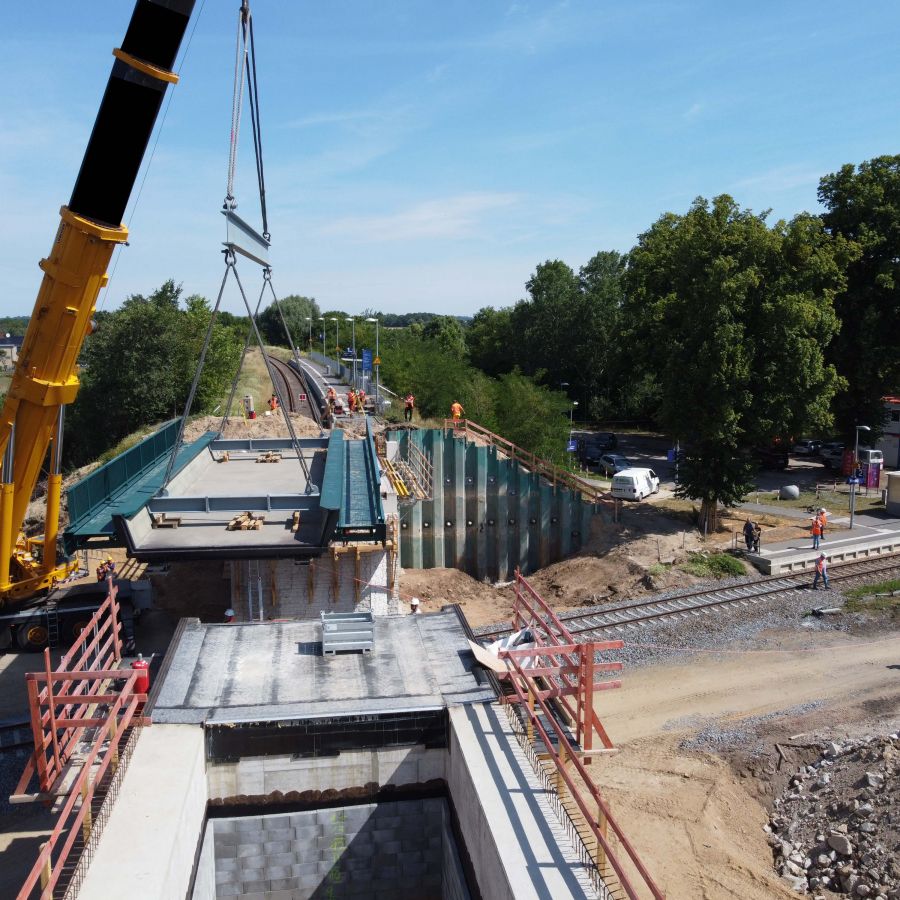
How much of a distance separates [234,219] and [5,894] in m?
10.7

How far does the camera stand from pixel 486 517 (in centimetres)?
3052

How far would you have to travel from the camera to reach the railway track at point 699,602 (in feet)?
69.1

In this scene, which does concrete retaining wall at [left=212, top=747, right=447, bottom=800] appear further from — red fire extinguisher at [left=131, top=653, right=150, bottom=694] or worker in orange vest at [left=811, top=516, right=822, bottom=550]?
worker in orange vest at [left=811, top=516, right=822, bottom=550]

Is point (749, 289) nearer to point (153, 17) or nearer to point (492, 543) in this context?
point (492, 543)

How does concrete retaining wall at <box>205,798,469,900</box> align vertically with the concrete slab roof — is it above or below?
below

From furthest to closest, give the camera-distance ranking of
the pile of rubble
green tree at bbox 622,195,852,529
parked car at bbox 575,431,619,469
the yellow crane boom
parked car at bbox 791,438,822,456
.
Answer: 1. parked car at bbox 791,438,822,456
2. parked car at bbox 575,431,619,469
3. green tree at bbox 622,195,852,529
4. the yellow crane boom
5. the pile of rubble

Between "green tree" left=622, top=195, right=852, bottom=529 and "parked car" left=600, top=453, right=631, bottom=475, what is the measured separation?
11.4 meters

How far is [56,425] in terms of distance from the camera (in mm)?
17406

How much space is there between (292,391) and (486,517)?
23.7m

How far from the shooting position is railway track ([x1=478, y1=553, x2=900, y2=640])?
69.1ft

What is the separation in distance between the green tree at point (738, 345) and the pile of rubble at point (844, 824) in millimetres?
12965

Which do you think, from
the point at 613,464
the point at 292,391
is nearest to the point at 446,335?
the point at 292,391

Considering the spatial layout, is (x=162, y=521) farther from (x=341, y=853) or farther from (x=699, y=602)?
(x=699, y=602)

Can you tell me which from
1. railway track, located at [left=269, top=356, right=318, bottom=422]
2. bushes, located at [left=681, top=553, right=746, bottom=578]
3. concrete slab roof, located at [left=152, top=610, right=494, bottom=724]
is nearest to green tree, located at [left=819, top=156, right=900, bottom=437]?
bushes, located at [left=681, top=553, right=746, bottom=578]
